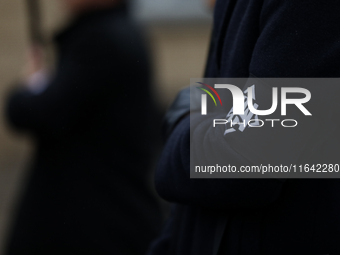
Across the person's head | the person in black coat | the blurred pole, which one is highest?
the person's head

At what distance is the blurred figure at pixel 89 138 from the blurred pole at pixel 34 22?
0.04 metres

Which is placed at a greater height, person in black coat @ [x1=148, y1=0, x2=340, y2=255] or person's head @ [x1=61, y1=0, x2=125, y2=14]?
person's head @ [x1=61, y1=0, x2=125, y2=14]

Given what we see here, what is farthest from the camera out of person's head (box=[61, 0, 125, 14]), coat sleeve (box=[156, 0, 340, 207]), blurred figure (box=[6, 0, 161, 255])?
person's head (box=[61, 0, 125, 14])

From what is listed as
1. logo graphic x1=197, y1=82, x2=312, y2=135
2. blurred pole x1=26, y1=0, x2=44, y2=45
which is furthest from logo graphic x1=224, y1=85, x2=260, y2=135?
blurred pole x1=26, y1=0, x2=44, y2=45

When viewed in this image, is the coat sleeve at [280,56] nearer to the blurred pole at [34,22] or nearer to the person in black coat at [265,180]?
the person in black coat at [265,180]

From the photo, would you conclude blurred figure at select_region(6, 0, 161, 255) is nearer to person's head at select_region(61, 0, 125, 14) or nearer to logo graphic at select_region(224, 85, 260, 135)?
person's head at select_region(61, 0, 125, 14)

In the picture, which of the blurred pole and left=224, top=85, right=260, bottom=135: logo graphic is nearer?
left=224, top=85, right=260, bottom=135: logo graphic

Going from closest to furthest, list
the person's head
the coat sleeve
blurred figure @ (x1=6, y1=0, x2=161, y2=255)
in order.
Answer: the coat sleeve
blurred figure @ (x1=6, y1=0, x2=161, y2=255)
the person's head

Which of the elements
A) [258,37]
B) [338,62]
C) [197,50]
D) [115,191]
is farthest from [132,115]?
[197,50]

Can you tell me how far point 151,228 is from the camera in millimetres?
1678

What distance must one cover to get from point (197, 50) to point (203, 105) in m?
3.80

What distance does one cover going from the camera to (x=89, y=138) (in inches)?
56.3

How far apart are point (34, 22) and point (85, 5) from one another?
0.19m

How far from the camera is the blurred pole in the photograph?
1298mm
